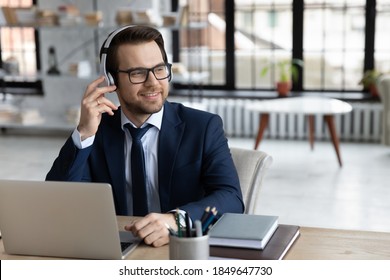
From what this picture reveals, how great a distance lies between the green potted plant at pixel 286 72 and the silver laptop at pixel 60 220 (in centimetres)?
557

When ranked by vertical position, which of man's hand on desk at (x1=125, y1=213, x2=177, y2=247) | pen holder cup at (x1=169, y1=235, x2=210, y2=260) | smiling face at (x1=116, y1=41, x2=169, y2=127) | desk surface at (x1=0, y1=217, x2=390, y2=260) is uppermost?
smiling face at (x1=116, y1=41, x2=169, y2=127)

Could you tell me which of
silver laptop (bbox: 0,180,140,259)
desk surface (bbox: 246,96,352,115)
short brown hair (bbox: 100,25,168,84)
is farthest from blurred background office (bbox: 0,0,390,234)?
silver laptop (bbox: 0,180,140,259)

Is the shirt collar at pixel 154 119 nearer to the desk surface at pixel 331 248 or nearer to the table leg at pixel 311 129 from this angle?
the desk surface at pixel 331 248

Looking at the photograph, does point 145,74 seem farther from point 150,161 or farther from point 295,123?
point 295,123

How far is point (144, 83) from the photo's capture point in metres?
2.12

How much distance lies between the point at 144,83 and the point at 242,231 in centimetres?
62

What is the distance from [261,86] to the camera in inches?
298

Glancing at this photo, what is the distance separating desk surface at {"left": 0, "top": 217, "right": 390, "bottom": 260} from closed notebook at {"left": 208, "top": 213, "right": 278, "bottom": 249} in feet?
0.25

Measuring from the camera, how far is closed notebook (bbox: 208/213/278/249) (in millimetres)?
1663

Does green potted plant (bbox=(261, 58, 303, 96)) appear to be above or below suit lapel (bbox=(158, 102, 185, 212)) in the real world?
below

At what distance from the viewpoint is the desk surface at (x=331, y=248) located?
1.66 metres

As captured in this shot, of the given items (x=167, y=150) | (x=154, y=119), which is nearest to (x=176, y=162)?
(x=167, y=150)

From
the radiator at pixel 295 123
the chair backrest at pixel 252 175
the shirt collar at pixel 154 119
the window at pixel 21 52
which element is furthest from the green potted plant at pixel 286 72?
the shirt collar at pixel 154 119

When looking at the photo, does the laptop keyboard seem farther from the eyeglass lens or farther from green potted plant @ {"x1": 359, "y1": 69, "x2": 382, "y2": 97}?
green potted plant @ {"x1": 359, "y1": 69, "x2": 382, "y2": 97}
